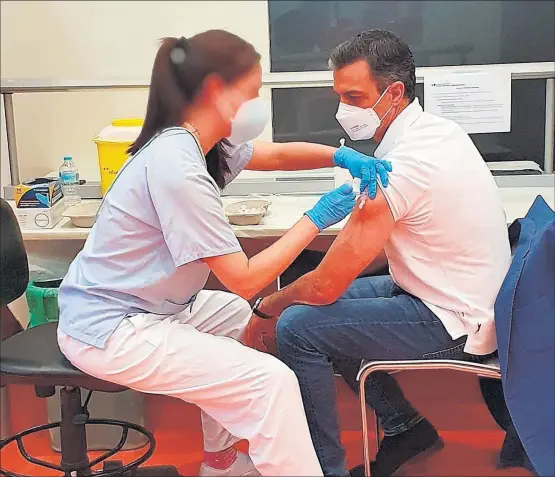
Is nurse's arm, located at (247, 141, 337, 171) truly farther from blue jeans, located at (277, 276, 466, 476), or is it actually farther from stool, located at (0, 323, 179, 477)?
stool, located at (0, 323, 179, 477)

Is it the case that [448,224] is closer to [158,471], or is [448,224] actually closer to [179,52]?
[179,52]

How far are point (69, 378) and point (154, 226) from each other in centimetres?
37

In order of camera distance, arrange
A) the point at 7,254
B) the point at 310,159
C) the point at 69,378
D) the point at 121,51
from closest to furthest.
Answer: the point at 69,378 → the point at 7,254 → the point at 310,159 → the point at 121,51

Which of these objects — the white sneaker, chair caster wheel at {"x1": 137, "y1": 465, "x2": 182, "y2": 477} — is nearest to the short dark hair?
the white sneaker

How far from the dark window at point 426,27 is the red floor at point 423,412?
5.02 ft

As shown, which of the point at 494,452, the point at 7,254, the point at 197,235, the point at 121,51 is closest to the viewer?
the point at 197,235

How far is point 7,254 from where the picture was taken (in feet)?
5.94

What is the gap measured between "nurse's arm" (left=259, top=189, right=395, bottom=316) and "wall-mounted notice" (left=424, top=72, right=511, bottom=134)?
67 centimetres

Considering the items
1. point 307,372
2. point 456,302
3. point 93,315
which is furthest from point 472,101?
point 93,315

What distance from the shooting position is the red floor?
218cm

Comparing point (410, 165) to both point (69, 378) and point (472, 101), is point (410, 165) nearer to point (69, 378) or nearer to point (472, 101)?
point (472, 101)

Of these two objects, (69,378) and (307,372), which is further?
(307,372)

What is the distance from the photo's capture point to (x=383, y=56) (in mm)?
1755

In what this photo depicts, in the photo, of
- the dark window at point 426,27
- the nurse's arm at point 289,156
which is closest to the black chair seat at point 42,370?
the nurse's arm at point 289,156
